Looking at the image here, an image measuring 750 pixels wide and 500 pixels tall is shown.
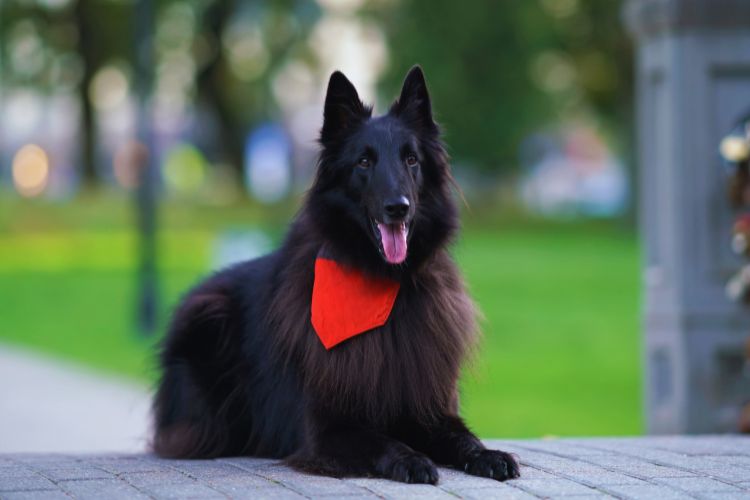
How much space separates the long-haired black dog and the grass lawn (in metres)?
0.40

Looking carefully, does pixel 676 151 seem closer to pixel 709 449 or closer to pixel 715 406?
pixel 715 406

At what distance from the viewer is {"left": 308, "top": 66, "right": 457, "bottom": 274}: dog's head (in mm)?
5645

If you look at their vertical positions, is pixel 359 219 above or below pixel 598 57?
below

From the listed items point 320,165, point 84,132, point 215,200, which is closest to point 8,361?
point 320,165

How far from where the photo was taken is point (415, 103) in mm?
6055

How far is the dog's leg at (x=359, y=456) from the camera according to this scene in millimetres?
5266

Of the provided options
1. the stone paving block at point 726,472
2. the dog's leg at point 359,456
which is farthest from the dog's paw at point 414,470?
the stone paving block at point 726,472

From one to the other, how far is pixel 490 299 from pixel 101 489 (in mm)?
19019

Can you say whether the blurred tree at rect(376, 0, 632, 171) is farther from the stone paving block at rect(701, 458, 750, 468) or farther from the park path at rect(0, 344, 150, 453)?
the stone paving block at rect(701, 458, 750, 468)

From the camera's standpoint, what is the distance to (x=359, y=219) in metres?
5.78

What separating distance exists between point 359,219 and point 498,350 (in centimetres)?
1177

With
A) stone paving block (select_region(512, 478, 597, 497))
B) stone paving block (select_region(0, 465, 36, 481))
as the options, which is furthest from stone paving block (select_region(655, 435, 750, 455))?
stone paving block (select_region(0, 465, 36, 481))

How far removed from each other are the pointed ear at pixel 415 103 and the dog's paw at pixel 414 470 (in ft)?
5.38

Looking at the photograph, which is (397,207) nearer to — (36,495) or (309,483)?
(309,483)
